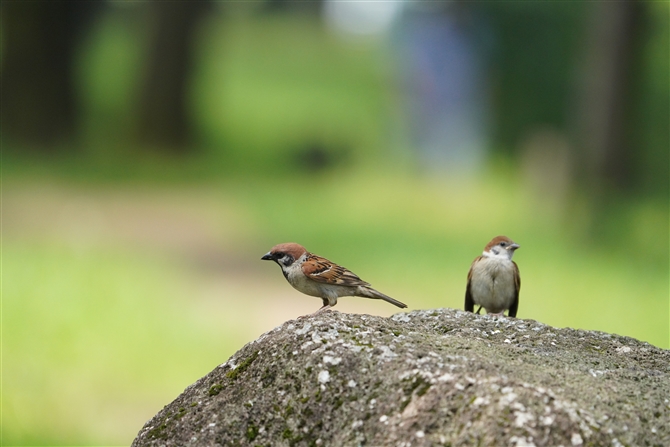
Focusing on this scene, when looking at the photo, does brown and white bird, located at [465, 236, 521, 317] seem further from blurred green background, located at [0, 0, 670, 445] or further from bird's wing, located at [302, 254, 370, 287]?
blurred green background, located at [0, 0, 670, 445]

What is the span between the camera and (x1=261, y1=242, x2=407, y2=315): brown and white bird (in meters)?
4.54

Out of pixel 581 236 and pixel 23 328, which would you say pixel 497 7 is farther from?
pixel 23 328

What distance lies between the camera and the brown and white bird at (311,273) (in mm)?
4535

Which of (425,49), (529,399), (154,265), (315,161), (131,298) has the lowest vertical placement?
(529,399)

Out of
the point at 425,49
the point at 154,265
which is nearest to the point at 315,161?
the point at 425,49

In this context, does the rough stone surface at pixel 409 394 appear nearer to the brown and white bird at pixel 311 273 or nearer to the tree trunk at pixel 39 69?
the brown and white bird at pixel 311 273

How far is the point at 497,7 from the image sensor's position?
77.5ft

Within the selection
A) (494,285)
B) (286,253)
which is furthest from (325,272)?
(494,285)

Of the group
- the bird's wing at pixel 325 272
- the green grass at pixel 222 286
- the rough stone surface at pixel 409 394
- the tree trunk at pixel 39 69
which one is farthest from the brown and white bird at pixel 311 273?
the tree trunk at pixel 39 69

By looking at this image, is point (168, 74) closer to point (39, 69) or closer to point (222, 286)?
point (39, 69)

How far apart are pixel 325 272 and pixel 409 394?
62.3 inches

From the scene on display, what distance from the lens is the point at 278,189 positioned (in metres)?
19.5

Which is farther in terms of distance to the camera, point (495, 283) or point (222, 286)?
point (222, 286)

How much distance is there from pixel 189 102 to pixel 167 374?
14.9 metres
